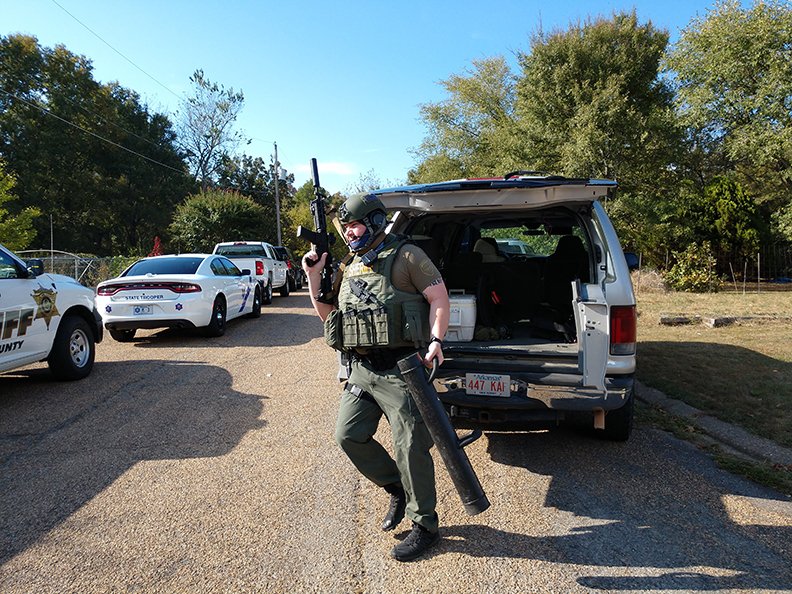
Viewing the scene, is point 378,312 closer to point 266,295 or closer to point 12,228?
point 266,295

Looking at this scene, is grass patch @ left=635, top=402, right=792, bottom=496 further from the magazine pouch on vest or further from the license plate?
the magazine pouch on vest

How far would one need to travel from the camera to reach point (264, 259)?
14938mm

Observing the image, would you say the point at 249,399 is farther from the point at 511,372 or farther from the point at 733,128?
the point at 733,128

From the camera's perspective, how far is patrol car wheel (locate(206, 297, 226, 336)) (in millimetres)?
9047

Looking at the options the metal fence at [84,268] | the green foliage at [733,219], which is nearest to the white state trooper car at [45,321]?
the metal fence at [84,268]

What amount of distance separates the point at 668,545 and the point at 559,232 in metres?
3.89

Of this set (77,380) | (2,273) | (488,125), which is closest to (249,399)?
(77,380)

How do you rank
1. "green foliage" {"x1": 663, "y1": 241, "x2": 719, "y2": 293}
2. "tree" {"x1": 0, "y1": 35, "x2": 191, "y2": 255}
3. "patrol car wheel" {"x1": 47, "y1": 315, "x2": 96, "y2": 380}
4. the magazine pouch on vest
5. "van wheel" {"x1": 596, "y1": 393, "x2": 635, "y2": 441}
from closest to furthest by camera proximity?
1. the magazine pouch on vest
2. "van wheel" {"x1": 596, "y1": 393, "x2": 635, "y2": 441}
3. "patrol car wheel" {"x1": 47, "y1": 315, "x2": 96, "y2": 380}
4. "green foliage" {"x1": 663, "y1": 241, "x2": 719, "y2": 293}
5. "tree" {"x1": 0, "y1": 35, "x2": 191, "y2": 255}

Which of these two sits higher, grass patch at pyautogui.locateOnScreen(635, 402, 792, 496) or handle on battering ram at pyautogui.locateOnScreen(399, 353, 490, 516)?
handle on battering ram at pyautogui.locateOnScreen(399, 353, 490, 516)

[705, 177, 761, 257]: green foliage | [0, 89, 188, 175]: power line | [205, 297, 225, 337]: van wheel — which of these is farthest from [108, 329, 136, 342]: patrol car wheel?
[0, 89, 188, 175]: power line

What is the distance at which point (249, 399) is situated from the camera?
556 cm

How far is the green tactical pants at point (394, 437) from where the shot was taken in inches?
108

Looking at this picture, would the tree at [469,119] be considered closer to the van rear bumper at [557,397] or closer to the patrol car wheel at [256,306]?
the patrol car wheel at [256,306]

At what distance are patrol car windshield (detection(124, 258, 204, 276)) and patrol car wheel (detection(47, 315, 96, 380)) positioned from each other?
8.55 ft
